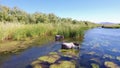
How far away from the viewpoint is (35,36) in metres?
16.0

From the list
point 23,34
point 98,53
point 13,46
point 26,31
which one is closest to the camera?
point 98,53

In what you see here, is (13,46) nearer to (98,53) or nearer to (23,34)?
(23,34)

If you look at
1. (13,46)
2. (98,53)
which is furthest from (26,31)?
(98,53)

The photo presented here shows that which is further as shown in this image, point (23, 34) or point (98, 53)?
point (23, 34)

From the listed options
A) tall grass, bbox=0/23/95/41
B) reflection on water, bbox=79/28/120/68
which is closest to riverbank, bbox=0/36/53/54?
tall grass, bbox=0/23/95/41

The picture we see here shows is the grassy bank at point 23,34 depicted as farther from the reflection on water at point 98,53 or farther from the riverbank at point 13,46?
the reflection on water at point 98,53

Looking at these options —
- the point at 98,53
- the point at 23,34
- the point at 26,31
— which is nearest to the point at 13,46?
the point at 23,34

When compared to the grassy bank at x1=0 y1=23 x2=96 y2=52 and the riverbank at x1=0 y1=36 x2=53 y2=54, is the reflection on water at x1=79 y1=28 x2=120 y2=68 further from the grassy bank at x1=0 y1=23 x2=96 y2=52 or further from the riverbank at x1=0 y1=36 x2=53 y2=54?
the riverbank at x1=0 y1=36 x2=53 y2=54

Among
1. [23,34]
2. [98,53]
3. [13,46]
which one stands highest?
[23,34]

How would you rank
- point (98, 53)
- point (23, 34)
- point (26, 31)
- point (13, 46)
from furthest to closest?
point (26, 31) → point (23, 34) → point (13, 46) → point (98, 53)

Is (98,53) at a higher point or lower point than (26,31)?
lower

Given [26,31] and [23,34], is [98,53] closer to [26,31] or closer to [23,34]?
[23,34]

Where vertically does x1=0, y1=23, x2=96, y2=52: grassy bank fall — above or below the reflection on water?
above

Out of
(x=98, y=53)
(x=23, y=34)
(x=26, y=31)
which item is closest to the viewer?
(x=98, y=53)
